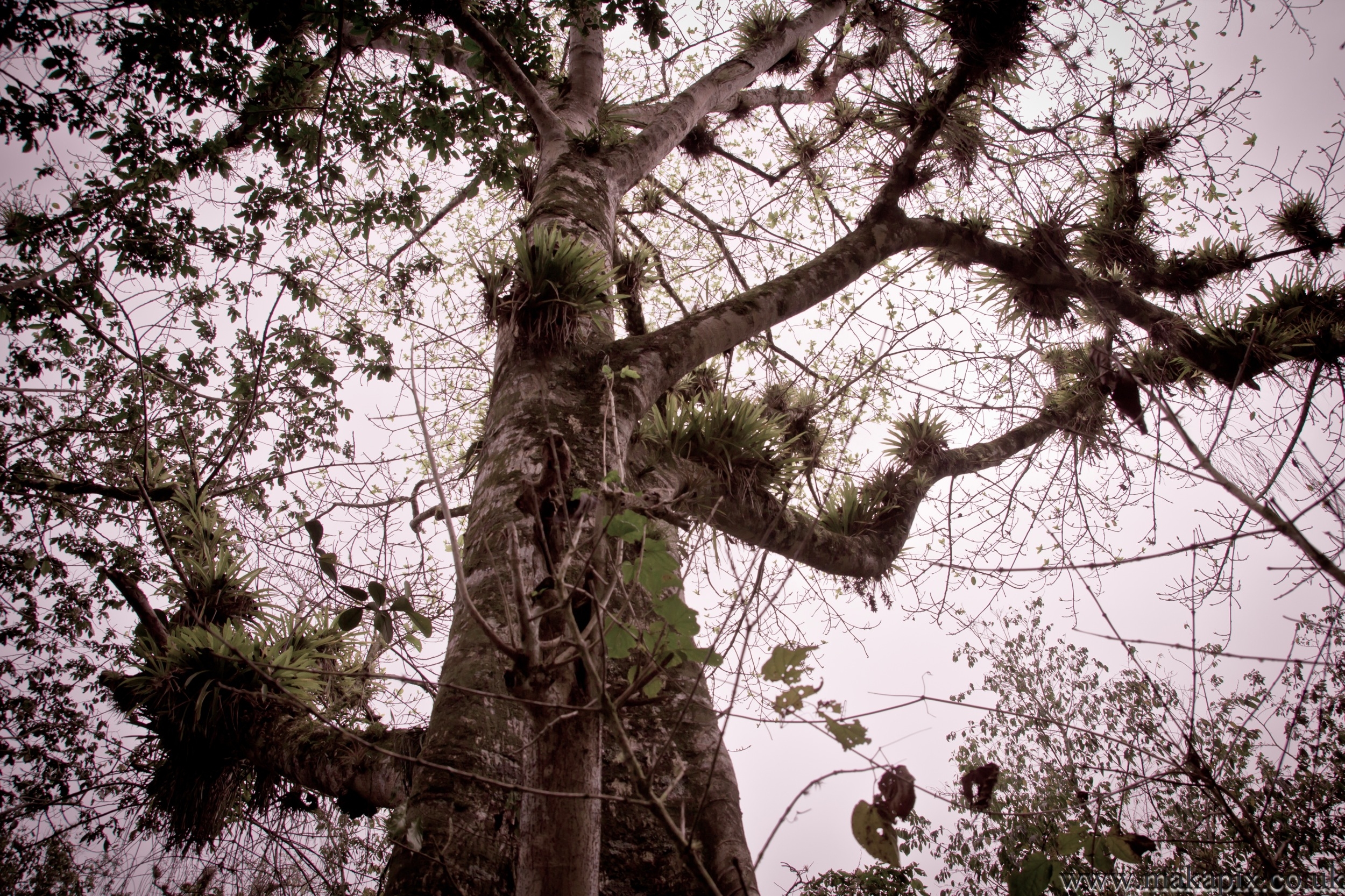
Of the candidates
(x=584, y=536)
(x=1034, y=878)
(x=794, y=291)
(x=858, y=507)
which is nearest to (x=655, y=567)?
(x=584, y=536)

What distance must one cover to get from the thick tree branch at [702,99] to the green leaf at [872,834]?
3.39 m

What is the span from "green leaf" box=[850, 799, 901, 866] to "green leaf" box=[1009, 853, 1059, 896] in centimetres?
21

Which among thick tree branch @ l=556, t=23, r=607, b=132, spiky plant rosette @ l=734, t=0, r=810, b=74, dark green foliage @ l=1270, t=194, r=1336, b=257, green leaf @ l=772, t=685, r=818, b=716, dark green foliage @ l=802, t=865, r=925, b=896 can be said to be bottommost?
dark green foliage @ l=802, t=865, r=925, b=896

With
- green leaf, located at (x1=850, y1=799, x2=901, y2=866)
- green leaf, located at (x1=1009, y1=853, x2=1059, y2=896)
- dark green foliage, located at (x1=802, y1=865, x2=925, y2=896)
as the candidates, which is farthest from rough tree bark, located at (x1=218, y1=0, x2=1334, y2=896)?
dark green foliage, located at (x1=802, y1=865, x2=925, y2=896)

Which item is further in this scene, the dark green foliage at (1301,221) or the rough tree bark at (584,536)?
the dark green foliage at (1301,221)

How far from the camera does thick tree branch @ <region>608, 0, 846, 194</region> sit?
3.82 m

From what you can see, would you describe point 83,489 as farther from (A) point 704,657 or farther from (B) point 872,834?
(B) point 872,834

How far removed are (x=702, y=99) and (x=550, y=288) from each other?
3.27 m

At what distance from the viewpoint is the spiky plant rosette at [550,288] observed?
8.14 ft

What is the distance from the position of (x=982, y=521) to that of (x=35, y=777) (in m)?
5.23

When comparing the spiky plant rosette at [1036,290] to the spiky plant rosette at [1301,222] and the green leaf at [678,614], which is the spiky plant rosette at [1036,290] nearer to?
the spiky plant rosette at [1301,222]

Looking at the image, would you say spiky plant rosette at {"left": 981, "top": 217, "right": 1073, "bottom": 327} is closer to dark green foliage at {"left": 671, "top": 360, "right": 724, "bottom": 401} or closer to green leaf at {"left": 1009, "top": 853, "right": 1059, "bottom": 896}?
dark green foliage at {"left": 671, "top": 360, "right": 724, "bottom": 401}

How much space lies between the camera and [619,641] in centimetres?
97

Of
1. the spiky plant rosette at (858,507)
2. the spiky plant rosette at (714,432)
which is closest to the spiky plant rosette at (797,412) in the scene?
the spiky plant rosette at (858,507)
